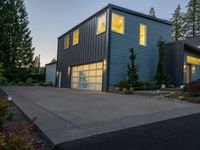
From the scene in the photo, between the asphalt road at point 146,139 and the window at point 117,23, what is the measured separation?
10.1 meters

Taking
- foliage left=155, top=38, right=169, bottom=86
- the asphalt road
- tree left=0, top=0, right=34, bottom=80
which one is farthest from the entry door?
tree left=0, top=0, right=34, bottom=80

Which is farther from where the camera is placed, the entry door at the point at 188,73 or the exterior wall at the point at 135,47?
the entry door at the point at 188,73

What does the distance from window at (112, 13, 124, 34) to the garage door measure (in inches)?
105

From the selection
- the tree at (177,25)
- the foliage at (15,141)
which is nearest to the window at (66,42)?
the foliage at (15,141)

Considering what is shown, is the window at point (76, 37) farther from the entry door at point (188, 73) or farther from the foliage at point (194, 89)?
the foliage at point (194, 89)

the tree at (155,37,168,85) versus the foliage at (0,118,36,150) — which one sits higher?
the tree at (155,37,168,85)

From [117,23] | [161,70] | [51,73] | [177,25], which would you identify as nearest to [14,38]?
[51,73]

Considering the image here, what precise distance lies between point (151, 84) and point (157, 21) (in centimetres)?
558

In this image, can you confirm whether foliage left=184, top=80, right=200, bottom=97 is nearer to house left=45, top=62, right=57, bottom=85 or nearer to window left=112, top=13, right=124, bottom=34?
window left=112, top=13, right=124, bottom=34

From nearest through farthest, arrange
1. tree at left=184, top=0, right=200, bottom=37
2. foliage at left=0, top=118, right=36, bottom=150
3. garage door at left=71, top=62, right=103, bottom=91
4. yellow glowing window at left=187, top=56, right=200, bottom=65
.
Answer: foliage at left=0, top=118, right=36, bottom=150 → garage door at left=71, top=62, right=103, bottom=91 → yellow glowing window at left=187, top=56, right=200, bottom=65 → tree at left=184, top=0, right=200, bottom=37

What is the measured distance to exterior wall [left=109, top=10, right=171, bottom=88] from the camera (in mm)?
12508

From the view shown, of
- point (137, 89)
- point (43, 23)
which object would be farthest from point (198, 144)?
point (43, 23)

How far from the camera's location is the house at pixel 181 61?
13922mm

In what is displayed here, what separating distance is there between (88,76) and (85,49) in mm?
2316
